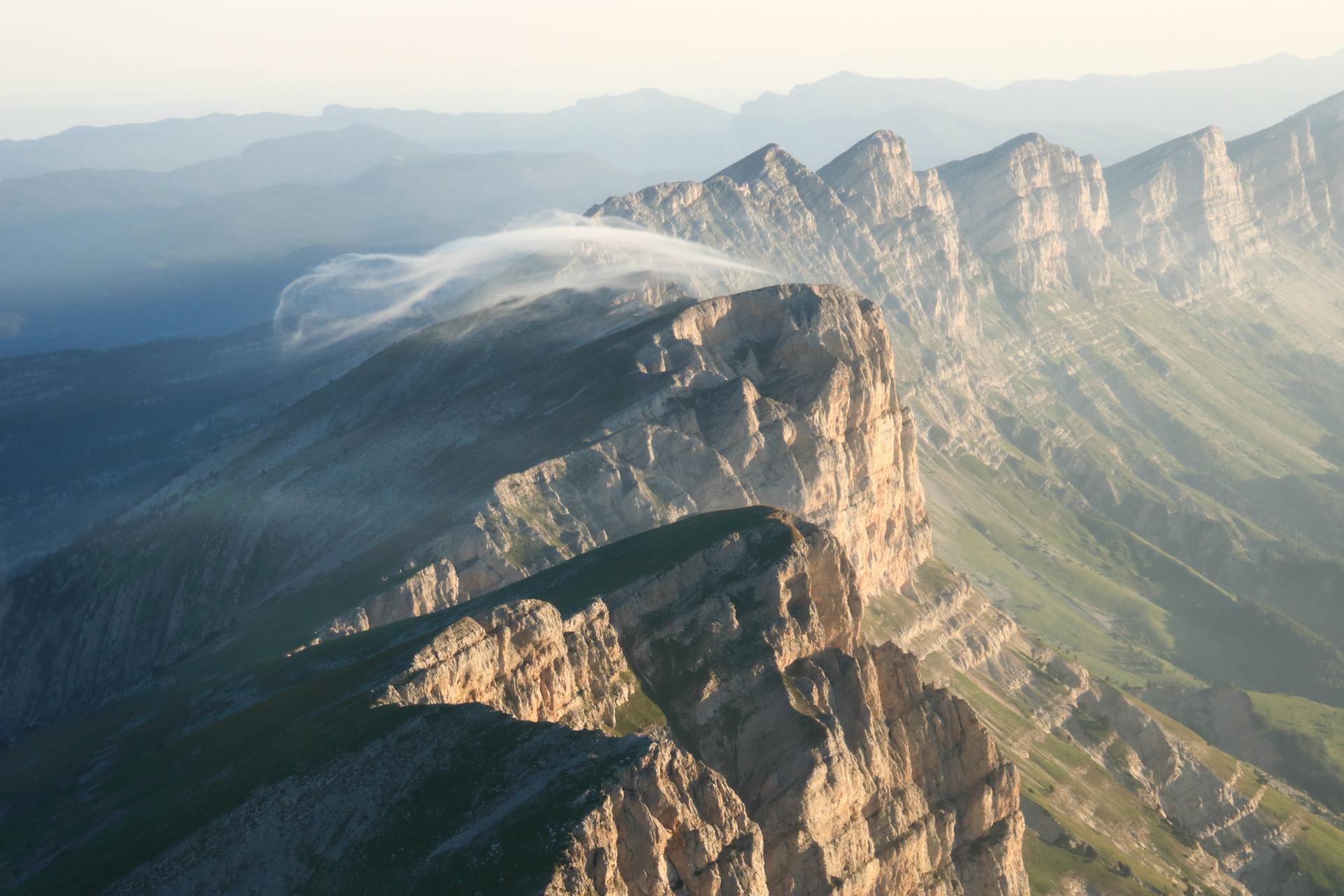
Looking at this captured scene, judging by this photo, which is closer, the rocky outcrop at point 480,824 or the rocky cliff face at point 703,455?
the rocky outcrop at point 480,824

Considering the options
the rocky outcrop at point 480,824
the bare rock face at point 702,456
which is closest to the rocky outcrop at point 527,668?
the rocky outcrop at point 480,824

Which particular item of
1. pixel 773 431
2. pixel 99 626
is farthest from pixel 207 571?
pixel 773 431

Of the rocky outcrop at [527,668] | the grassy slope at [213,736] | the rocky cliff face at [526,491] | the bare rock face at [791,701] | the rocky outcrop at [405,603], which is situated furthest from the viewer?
the rocky cliff face at [526,491]

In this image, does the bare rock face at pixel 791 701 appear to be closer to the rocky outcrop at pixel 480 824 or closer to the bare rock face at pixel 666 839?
the bare rock face at pixel 666 839

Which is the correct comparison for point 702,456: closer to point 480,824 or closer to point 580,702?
point 580,702

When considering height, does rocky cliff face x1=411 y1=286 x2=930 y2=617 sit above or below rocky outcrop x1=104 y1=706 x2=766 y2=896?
below

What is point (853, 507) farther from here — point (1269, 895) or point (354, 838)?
point (354, 838)

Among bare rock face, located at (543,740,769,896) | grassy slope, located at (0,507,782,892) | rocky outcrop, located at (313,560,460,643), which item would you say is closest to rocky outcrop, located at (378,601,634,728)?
grassy slope, located at (0,507,782,892)

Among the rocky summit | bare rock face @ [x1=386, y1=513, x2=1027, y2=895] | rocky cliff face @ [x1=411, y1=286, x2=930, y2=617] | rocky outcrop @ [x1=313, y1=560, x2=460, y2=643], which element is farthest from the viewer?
rocky cliff face @ [x1=411, y1=286, x2=930, y2=617]

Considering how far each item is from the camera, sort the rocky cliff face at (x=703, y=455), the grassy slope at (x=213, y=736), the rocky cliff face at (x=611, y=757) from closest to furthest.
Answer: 1. the rocky cliff face at (x=611, y=757)
2. the grassy slope at (x=213, y=736)
3. the rocky cliff face at (x=703, y=455)

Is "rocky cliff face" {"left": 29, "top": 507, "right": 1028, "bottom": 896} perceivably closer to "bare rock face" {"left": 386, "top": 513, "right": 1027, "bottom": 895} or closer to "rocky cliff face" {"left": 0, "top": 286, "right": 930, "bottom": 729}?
"bare rock face" {"left": 386, "top": 513, "right": 1027, "bottom": 895}

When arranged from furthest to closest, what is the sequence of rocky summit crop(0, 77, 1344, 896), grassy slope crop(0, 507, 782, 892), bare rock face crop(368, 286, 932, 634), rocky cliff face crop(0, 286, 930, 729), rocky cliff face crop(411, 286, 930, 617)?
1. rocky cliff face crop(0, 286, 930, 729)
2. rocky cliff face crop(411, 286, 930, 617)
3. bare rock face crop(368, 286, 932, 634)
4. grassy slope crop(0, 507, 782, 892)
5. rocky summit crop(0, 77, 1344, 896)

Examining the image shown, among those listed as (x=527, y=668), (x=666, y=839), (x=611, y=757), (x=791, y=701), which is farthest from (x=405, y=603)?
(x=666, y=839)
